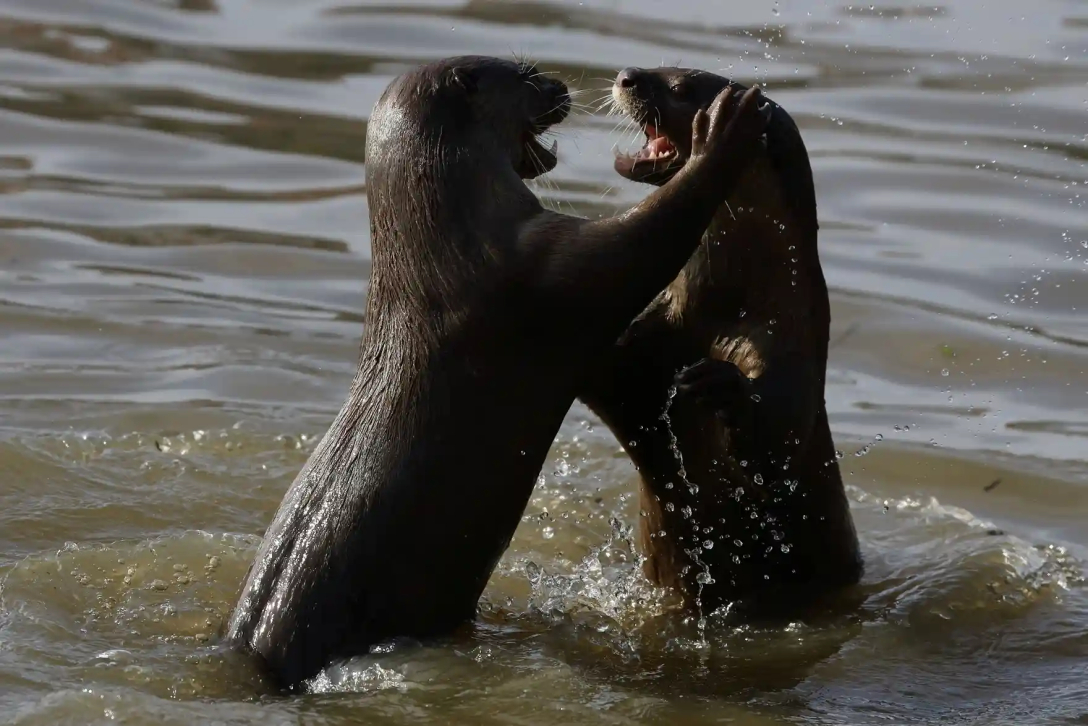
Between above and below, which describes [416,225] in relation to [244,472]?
above

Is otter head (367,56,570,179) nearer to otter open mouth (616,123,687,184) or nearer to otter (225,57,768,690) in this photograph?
otter (225,57,768,690)

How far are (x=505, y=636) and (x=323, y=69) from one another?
8177 mm

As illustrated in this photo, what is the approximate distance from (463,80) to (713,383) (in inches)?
42.4

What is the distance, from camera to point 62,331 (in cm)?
850

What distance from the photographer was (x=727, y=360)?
17.4 feet

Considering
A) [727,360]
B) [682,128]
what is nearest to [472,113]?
[682,128]

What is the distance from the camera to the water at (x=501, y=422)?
5.02m

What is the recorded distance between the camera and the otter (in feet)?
15.7

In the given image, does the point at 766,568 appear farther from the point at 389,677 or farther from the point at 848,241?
the point at 848,241

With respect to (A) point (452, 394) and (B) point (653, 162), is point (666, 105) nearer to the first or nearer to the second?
(B) point (653, 162)

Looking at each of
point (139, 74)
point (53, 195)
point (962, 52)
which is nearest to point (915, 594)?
point (53, 195)

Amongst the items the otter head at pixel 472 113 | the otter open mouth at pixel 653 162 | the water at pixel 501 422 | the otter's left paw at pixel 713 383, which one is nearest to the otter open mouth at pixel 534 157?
the otter head at pixel 472 113

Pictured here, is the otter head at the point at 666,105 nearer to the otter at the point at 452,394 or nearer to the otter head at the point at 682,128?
the otter head at the point at 682,128

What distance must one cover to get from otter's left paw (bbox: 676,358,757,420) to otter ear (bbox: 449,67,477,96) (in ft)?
3.16
